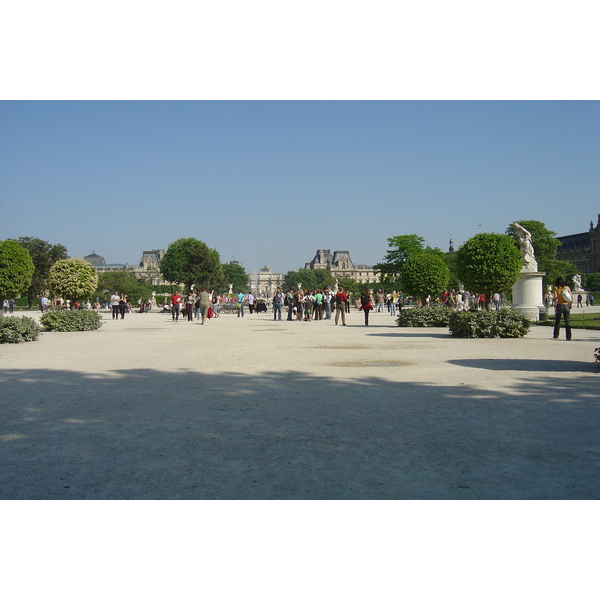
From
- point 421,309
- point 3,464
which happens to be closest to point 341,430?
point 3,464

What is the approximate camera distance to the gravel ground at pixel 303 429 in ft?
13.3

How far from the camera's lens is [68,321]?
2088 cm

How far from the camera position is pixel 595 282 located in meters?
89.3

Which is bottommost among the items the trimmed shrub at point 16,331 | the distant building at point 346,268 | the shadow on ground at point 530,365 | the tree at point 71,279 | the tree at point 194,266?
the shadow on ground at point 530,365

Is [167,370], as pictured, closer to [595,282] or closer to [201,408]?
[201,408]

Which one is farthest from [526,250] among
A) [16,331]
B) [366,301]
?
[16,331]

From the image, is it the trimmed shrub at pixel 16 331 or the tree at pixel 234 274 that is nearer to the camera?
the trimmed shrub at pixel 16 331

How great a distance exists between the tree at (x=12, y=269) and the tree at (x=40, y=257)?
3934 cm

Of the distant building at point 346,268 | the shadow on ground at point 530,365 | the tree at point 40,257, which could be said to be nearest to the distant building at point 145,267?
the distant building at point 346,268

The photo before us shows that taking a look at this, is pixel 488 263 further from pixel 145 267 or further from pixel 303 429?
pixel 145 267

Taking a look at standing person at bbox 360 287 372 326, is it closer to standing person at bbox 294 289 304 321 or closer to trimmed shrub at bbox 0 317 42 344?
standing person at bbox 294 289 304 321

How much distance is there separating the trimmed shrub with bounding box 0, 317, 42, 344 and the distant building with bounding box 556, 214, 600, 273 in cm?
11201

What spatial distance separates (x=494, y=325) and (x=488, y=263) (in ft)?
6.86

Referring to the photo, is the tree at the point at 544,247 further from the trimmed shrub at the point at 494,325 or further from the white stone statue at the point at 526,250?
the trimmed shrub at the point at 494,325
